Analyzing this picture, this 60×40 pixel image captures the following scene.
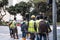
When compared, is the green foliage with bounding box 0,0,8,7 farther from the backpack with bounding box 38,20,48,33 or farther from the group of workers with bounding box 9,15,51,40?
the backpack with bounding box 38,20,48,33

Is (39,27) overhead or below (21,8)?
below

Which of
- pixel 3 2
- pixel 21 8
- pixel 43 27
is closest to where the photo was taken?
pixel 43 27

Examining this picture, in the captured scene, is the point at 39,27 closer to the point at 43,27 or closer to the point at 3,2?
the point at 43,27

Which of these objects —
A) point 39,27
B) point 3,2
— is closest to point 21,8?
point 3,2

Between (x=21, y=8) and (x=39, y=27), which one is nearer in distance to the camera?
(x=39, y=27)

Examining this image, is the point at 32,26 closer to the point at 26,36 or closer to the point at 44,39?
the point at 44,39

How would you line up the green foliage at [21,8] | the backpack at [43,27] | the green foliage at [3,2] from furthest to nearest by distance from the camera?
1. the green foliage at [3,2]
2. the green foliage at [21,8]
3. the backpack at [43,27]

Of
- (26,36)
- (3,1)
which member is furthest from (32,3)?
(26,36)

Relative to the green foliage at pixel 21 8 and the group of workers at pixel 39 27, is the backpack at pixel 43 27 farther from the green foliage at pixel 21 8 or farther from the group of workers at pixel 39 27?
the green foliage at pixel 21 8

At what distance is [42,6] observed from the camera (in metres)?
41.9

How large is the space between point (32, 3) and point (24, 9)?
77.7 inches

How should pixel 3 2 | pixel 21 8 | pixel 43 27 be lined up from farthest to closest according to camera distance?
pixel 3 2, pixel 21 8, pixel 43 27

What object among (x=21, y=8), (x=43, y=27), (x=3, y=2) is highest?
(x=3, y=2)

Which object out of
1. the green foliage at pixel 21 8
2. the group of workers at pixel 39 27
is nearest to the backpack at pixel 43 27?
the group of workers at pixel 39 27
